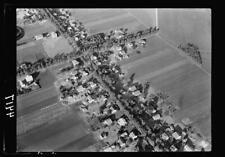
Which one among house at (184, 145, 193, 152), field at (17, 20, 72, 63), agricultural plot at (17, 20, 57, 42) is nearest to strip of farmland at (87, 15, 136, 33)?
field at (17, 20, 72, 63)

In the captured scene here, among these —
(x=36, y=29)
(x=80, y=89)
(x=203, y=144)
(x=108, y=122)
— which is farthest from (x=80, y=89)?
(x=36, y=29)

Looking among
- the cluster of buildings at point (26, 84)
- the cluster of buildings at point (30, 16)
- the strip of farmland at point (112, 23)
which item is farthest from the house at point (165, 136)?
the cluster of buildings at point (30, 16)

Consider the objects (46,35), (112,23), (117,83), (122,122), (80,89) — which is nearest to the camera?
(122,122)

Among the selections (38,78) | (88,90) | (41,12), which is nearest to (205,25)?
(88,90)

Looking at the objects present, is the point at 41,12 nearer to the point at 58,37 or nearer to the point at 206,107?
the point at 58,37

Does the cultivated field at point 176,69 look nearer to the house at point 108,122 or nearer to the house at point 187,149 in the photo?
the house at point 187,149

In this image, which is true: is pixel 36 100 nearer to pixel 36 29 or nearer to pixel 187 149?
pixel 36 29
